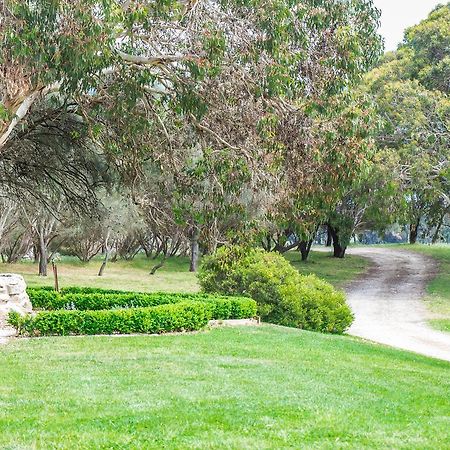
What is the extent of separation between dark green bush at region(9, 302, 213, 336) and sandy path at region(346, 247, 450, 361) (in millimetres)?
5920

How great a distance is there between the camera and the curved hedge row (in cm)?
1314

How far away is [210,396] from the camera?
25.2 feet

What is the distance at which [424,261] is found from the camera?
42.5 meters

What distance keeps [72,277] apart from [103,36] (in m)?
27.0

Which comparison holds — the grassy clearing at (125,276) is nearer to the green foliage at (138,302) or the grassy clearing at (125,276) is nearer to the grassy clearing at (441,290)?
the grassy clearing at (441,290)

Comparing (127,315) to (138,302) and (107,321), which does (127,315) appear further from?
(138,302)

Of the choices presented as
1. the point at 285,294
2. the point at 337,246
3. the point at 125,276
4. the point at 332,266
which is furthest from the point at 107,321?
the point at 337,246

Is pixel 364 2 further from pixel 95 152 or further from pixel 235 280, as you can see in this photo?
pixel 235 280

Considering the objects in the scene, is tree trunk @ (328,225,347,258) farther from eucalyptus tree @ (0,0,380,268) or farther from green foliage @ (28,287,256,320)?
eucalyptus tree @ (0,0,380,268)

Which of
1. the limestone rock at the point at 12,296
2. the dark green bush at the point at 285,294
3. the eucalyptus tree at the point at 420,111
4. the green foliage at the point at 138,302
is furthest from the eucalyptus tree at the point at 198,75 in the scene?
the eucalyptus tree at the point at 420,111

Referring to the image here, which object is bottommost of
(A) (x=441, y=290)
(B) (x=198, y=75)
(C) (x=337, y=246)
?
(A) (x=441, y=290)

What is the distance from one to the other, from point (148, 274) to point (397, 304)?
15522mm

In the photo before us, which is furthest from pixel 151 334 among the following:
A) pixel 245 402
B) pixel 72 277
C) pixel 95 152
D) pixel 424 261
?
pixel 424 261

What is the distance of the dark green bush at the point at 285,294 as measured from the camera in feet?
60.8
